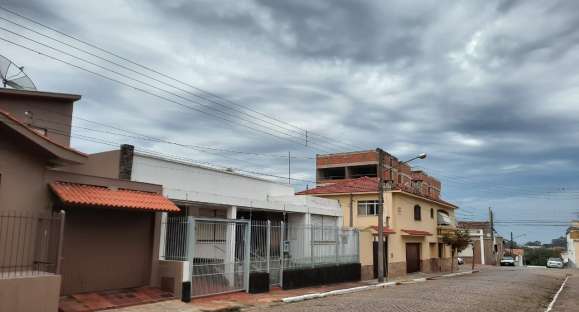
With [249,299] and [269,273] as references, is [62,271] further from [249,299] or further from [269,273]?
[269,273]

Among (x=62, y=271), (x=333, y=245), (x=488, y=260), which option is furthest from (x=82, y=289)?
(x=488, y=260)

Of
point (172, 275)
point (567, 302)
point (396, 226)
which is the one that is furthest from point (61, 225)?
point (396, 226)

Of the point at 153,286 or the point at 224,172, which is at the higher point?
the point at 224,172

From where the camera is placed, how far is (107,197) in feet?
47.0

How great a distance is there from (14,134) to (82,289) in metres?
4.81

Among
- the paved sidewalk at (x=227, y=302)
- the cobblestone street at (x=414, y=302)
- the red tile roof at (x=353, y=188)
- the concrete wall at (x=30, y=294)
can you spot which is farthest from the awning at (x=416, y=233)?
the concrete wall at (x=30, y=294)

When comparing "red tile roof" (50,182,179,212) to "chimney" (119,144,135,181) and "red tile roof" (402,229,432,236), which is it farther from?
"red tile roof" (402,229,432,236)

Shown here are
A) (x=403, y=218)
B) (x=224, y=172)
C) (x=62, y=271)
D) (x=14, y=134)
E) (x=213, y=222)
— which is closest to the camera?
(x=14, y=134)

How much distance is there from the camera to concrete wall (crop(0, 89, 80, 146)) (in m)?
19.7

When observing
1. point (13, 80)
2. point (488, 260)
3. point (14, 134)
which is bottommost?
point (488, 260)

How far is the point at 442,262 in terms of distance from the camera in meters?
41.1

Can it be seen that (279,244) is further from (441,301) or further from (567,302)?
(567,302)

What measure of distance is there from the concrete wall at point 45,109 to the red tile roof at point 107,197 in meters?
6.83

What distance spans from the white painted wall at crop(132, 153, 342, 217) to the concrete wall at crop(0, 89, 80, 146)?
4.57 meters
